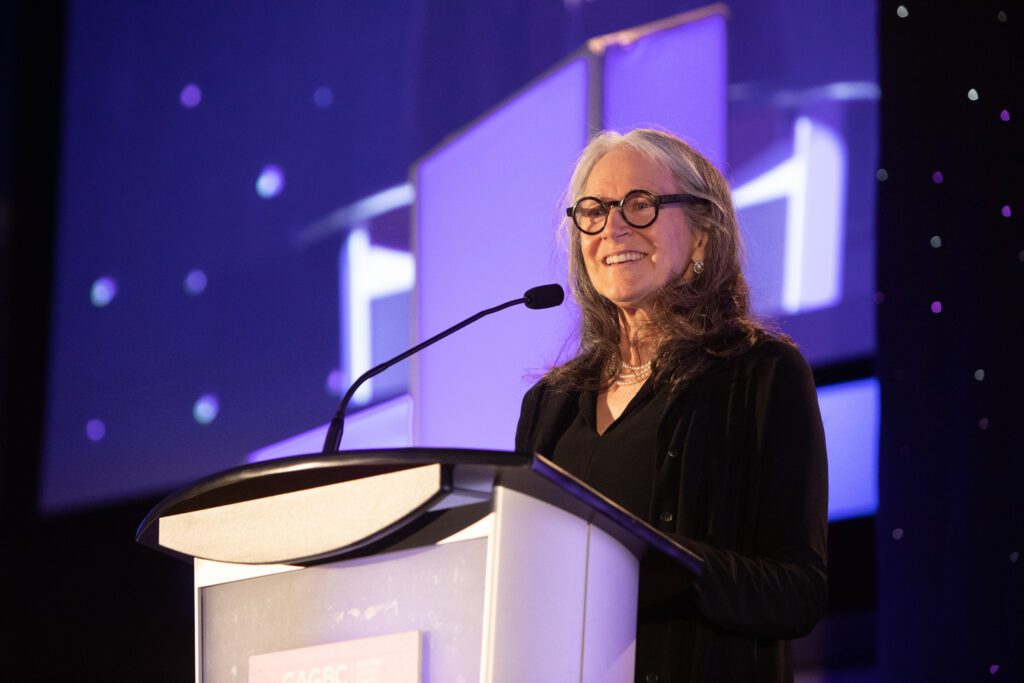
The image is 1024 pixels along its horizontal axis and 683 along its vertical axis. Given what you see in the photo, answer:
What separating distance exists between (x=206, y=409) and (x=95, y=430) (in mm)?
338

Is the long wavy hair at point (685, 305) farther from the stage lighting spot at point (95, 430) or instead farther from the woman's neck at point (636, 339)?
the stage lighting spot at point (95, 430)

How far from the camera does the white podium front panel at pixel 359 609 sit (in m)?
1.02

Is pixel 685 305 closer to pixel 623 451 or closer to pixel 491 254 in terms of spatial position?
pixel 623 451

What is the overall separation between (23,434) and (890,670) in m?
2.45

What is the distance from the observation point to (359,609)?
109 centimetres

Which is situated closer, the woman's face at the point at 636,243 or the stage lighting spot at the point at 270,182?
the woman's face at the point at 636,243

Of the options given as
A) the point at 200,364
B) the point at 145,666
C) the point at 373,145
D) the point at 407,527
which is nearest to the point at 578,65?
the point at 373,145

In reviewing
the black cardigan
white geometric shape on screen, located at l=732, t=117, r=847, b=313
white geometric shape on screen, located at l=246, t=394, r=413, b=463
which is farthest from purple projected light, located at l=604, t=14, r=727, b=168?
the black cardigan

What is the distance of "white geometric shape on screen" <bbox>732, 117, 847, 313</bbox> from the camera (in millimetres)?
3029

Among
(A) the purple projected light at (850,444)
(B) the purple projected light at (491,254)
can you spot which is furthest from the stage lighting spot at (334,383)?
(A) the purple projected light at (850,444)

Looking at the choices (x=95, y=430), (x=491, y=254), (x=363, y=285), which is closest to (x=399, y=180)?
(x=363, y=285)

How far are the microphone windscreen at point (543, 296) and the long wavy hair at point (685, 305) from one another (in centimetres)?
19

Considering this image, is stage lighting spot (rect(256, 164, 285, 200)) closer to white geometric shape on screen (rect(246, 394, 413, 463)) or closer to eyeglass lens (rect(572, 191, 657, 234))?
white geometric shape on screen (rect(246, 394, 413, 463))

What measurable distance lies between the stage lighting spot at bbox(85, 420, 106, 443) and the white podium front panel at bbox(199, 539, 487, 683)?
2147 mm
